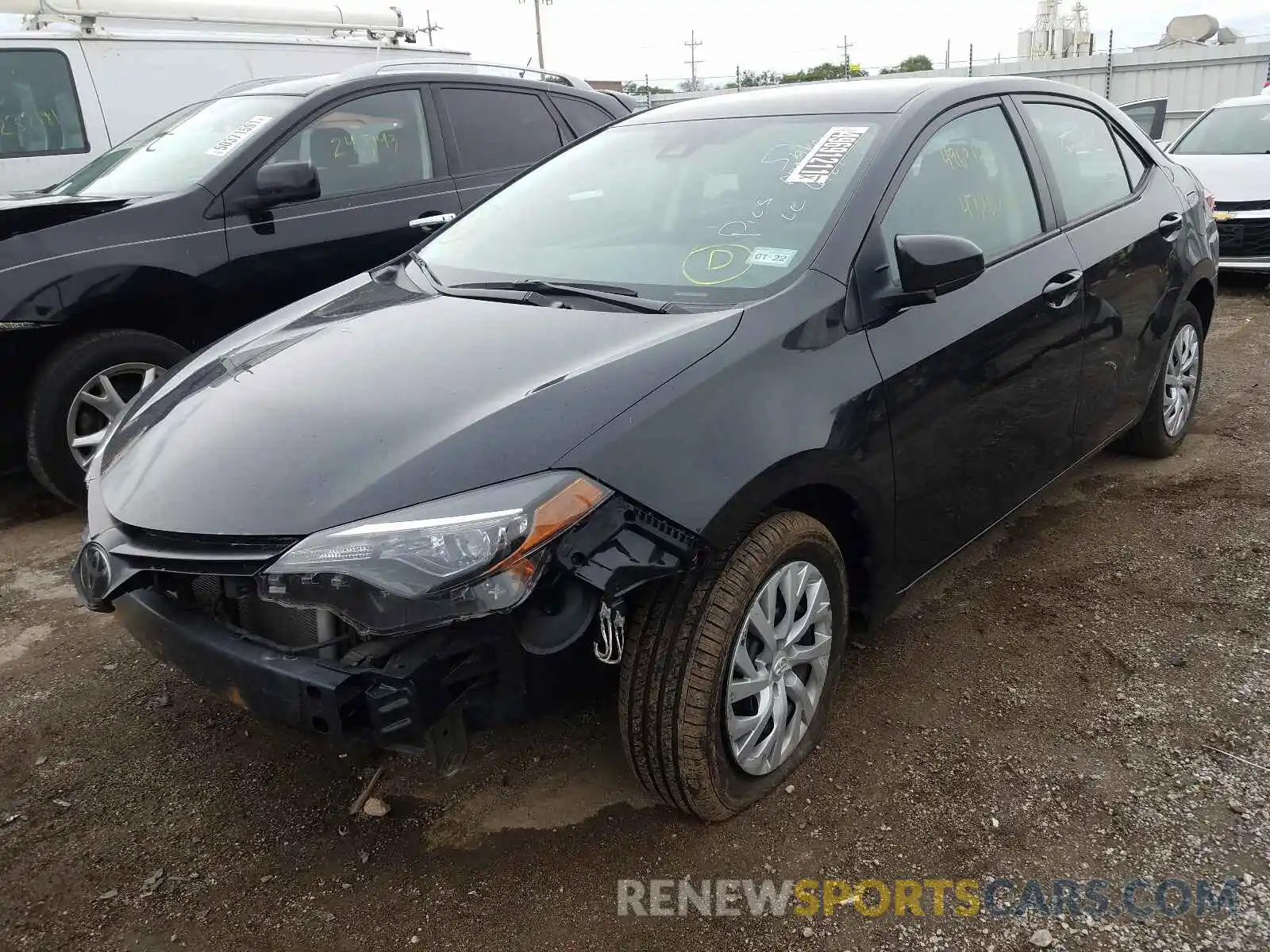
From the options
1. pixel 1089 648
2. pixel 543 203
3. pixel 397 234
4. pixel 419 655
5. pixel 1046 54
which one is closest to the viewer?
pixel 419 655

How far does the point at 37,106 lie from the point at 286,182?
3627 mm

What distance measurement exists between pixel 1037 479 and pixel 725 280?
1413mm

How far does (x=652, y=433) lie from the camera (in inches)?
78.8

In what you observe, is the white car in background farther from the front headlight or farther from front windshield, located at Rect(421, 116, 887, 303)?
the front headlight

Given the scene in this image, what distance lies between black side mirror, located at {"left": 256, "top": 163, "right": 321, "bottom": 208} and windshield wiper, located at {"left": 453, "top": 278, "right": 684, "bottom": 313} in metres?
1.88

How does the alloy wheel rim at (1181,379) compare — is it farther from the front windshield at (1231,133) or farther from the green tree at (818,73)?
the green tree at (818,73)

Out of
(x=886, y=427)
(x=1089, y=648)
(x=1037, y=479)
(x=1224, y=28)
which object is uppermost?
(x=1224, y=28)

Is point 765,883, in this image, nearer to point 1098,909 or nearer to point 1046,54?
point 1098,909

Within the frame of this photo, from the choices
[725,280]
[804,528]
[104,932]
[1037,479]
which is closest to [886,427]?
[804,528]

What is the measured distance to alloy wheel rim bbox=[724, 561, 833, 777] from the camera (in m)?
2.21

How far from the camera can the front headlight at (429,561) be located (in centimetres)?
179

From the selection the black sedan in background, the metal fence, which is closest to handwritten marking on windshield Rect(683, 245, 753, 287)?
the black sedan in background

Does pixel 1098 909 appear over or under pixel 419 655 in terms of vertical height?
under

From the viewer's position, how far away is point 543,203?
3189 millimetres
